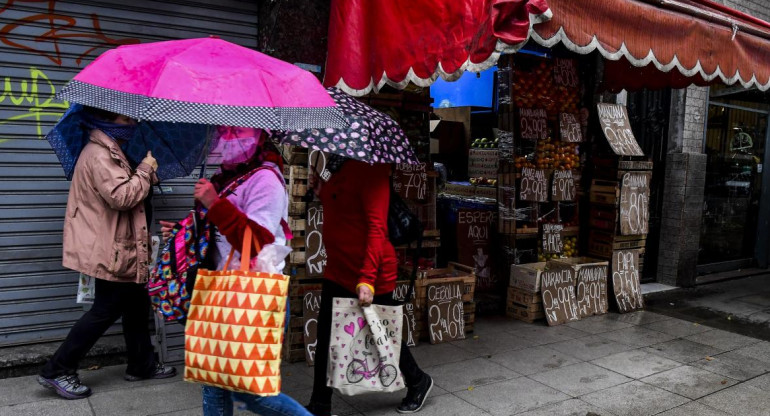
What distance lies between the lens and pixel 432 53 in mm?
4387

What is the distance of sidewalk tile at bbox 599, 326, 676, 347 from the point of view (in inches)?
239

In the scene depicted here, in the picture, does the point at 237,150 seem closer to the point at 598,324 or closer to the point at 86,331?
the point at 86,331

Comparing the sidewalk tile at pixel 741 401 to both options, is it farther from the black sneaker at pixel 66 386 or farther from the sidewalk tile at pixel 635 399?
the black sneaker at pixel 66 386

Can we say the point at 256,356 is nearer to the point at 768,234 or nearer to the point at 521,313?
the point at 521,313

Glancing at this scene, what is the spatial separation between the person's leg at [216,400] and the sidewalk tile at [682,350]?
14.3 feet

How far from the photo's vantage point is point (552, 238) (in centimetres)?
714

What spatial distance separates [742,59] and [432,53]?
3.59 m

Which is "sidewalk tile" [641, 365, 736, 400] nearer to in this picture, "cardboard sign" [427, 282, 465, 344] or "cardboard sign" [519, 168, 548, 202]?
"cardboard sign" [427, 282, 465, 344]

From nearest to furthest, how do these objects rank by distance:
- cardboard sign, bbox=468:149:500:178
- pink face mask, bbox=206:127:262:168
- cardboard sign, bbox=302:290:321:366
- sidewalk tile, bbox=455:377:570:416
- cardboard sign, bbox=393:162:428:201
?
1. pink face mask, bbox=206:127:262:168
2. sidewalk tile, bbox=455:377:570:416
3. cardboard sign, bbox=302:290:321:366
4. cardboard sign, bbox=393:162:428:201
5. cardboard sign, bbox=468:149:500:178

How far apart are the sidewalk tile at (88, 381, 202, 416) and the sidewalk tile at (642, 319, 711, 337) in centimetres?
492

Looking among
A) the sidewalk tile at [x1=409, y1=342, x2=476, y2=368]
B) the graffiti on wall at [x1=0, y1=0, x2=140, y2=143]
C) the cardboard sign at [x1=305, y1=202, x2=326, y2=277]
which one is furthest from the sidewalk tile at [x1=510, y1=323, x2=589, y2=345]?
the graffiti on wall at [x1=0, y1=0, x2=140, y2=143]

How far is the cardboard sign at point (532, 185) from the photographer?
6949mm

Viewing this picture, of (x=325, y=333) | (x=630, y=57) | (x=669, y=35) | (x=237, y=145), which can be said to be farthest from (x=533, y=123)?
(x=237, y=145)

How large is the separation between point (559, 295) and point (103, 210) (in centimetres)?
469
